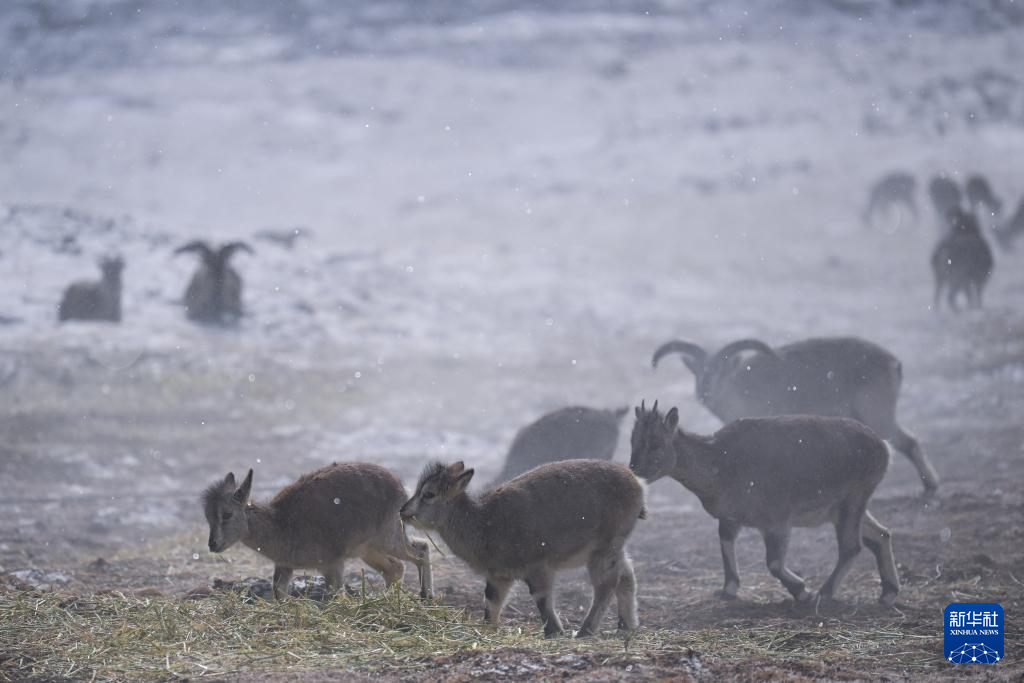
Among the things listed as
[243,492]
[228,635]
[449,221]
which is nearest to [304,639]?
[228,635]

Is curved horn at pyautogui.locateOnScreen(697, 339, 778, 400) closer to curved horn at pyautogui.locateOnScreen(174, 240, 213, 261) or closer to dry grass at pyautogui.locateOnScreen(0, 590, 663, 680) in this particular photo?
dry grass at pyautogui.locateOnScreen(0, 590, 663, 680)

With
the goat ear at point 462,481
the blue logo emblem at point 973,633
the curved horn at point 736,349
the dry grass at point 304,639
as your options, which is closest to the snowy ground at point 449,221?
the curved horn at point 736,349

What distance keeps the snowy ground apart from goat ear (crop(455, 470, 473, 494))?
549 cm

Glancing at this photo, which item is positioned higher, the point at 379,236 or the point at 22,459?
the point at 379,236

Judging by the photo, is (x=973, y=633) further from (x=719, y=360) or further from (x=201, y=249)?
(x=201, y=249)

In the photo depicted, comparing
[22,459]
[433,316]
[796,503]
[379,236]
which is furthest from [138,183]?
[796,503]

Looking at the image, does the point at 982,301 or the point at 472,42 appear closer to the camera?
the point at 982,301

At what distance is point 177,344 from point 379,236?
1377 cm

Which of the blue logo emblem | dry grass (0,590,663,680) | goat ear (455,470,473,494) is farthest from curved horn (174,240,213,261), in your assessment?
the blue logo emblem

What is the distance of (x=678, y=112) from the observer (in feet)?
168

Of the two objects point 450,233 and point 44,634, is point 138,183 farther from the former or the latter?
point 44,634

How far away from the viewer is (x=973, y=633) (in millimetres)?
8180

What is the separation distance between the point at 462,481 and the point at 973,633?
3487 millimetres

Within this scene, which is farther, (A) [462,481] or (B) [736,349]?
(B) [736,349]
